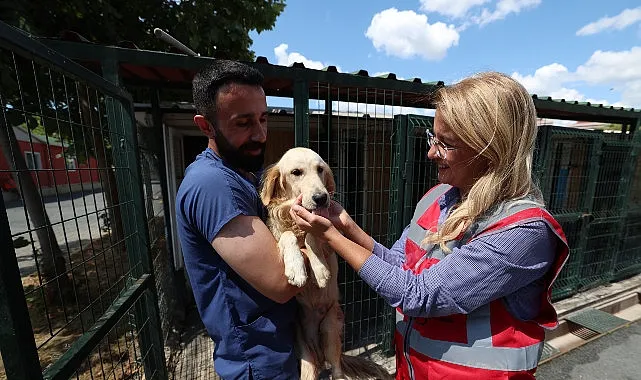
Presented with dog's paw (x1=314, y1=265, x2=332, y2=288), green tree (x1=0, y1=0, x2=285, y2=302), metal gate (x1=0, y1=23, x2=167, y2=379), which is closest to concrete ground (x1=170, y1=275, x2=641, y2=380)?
metal gate (x1=0, y1=23, x2=167, y2=379)

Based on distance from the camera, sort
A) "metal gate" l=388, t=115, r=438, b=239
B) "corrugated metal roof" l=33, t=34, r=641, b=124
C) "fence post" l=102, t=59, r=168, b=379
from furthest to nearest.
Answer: "metal gate" l=388, t=115, r=438, b=239, "corrugated metal roof" l=33, t=34, r=641, b=124, "fence post" l=102, t=59, r=168, b=379

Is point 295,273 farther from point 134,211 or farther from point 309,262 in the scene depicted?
point 134,211

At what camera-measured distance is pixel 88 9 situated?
14.1 ft

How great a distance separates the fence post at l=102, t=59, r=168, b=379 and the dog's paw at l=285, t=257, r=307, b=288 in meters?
1.31

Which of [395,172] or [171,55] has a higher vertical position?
[171,55]

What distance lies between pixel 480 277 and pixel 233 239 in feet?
3.24

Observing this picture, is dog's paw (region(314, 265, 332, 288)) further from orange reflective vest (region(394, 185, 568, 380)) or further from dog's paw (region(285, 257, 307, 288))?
orange reflective vest (region(394, 185, 568, 380))

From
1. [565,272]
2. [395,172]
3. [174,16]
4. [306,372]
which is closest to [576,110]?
[565,272]

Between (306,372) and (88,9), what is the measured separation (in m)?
5.25

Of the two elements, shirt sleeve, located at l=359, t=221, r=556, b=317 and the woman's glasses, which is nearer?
shirt sleeve, located at l=359, t=221, r=556, b=317

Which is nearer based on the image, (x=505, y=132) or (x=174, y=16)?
(x=505, y=132)

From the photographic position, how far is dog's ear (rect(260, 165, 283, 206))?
177 cm

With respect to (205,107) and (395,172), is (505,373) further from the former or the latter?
(395,172)

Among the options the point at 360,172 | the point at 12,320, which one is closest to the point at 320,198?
the point at 12,320
